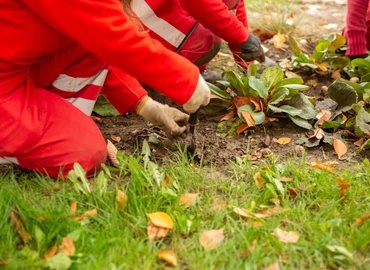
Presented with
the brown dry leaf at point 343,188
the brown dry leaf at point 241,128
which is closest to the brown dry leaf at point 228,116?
the brown dry leaf at point 241,128

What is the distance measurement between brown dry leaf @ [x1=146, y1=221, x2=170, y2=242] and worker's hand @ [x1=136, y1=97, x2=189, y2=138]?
56 centimetres

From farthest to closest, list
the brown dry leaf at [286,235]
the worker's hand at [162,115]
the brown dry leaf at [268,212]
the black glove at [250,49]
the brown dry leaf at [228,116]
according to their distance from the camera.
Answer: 1. the black glove at [250,49]
2. the brown dry leaf at [228,116]
3. the worker's hand at [162,115]
4. the brown dry leaf at [268,212]
5. the brown dry leaf at [286,235]

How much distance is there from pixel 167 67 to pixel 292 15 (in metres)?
2.06

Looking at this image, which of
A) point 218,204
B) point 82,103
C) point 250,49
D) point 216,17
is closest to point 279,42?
point 250,49

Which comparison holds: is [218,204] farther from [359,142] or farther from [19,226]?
[359,142]

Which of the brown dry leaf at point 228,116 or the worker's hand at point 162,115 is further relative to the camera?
the brown dry leaf at point 228,116

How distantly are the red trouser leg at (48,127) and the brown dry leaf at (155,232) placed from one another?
45 centimetres

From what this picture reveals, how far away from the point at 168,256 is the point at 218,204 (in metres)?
0.32

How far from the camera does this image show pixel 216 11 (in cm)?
225

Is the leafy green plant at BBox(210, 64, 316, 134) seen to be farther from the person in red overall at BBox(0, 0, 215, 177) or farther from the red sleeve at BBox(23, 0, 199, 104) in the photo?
the red sleeve at BBox(23, 0, 199, 104)

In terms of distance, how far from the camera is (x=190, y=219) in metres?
1.66

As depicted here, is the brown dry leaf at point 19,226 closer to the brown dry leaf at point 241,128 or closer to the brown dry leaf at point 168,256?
the brown dry leaf at point 168,256

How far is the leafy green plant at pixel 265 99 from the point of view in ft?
7.47

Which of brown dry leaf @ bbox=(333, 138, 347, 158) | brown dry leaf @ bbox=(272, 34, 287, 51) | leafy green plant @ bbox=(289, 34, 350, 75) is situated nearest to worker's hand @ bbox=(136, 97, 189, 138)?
brown dry leaf @ bbox=(333, 138, 347, 158)
